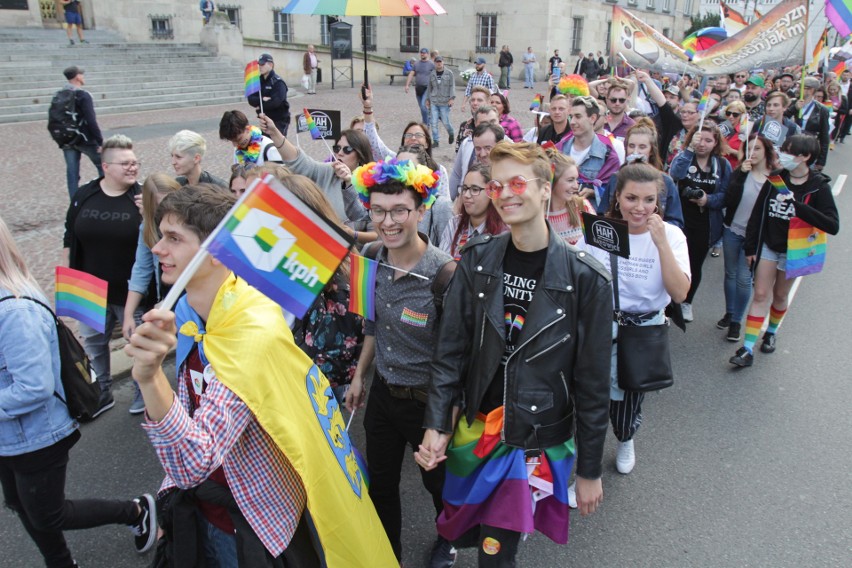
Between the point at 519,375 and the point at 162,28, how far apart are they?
27.3 m

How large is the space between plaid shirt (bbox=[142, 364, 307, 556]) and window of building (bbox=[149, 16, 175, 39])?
1049 inches

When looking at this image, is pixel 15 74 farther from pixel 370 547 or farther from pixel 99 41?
pixel 370 547

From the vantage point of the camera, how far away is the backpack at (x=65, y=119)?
8820 millimetres

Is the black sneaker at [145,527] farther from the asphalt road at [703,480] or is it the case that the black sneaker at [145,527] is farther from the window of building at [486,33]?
the window of building at [486,33]

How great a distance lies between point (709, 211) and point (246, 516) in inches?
216

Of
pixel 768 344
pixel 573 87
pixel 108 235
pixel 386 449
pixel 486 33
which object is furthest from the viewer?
pixel 486 33

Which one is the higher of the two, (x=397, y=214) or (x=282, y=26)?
(x=282, y=26)

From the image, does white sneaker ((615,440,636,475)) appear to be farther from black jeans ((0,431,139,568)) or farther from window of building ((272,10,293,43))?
window of building ((272,10,293,43))

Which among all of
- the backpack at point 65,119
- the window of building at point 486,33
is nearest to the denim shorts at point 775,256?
the backpack at point 65,119

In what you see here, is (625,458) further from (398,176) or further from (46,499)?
(46,499)

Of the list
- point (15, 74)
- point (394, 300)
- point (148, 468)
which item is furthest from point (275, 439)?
point (15, 74)

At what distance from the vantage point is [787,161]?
4.99 m

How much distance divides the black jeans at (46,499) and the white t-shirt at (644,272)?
9.43ft

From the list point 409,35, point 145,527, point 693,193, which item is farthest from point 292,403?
point 409,35
